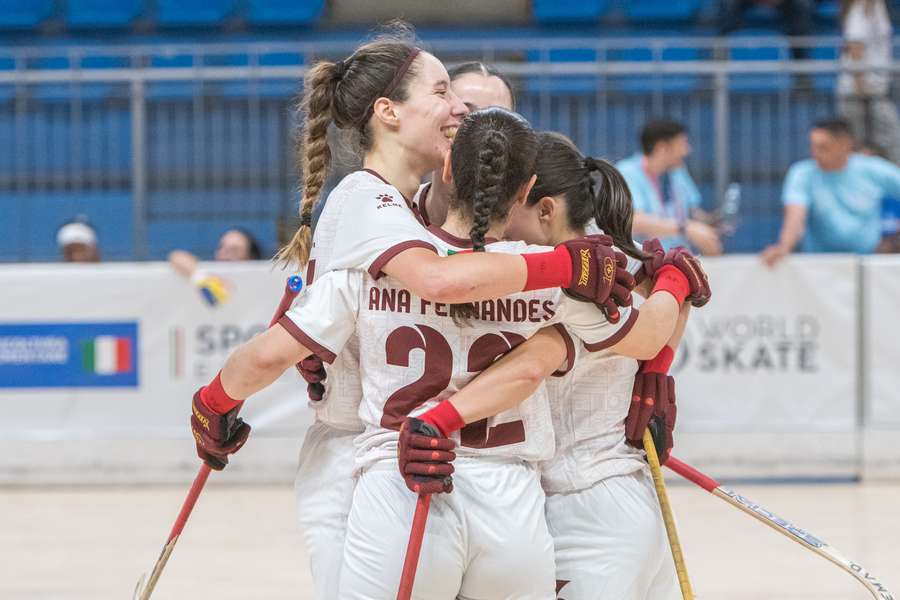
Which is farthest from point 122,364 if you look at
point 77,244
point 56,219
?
point 56,219

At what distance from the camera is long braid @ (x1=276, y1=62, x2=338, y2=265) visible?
3273 mm

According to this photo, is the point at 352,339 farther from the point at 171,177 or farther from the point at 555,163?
the point at 171,177

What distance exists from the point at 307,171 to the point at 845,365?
17.2ft

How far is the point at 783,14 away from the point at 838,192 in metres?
3.35

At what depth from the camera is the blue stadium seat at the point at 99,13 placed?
11664 millimetres

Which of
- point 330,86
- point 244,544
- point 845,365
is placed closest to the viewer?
point 330,86

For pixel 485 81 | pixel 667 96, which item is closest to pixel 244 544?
pixel 485 81

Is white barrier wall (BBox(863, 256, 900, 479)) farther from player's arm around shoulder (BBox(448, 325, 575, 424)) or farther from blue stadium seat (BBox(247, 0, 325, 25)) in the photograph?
blue stadium seat (BBox(247, 0, 325, 25))

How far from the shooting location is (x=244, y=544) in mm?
6348

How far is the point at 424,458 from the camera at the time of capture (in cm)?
270

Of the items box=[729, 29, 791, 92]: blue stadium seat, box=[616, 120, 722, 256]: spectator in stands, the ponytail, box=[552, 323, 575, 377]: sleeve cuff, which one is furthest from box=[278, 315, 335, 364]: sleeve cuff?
box=[729, 29, 791, 92]: blue stadium seat

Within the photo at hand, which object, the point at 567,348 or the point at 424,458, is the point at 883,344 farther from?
the point at 424,458

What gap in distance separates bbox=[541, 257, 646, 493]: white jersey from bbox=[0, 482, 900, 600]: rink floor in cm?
229

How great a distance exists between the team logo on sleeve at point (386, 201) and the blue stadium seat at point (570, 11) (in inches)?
351
